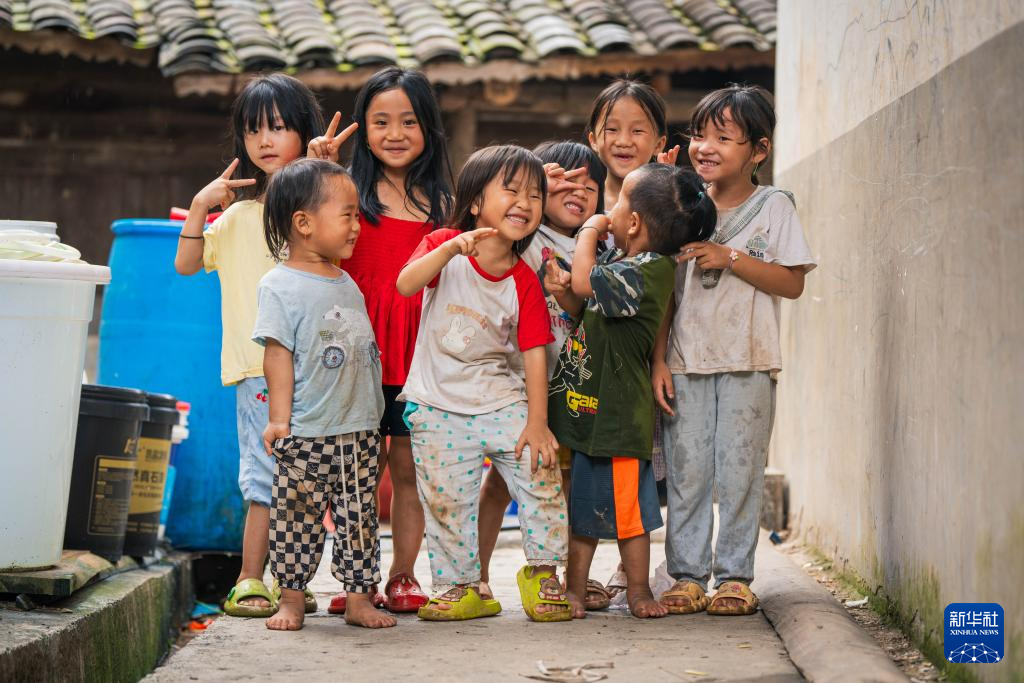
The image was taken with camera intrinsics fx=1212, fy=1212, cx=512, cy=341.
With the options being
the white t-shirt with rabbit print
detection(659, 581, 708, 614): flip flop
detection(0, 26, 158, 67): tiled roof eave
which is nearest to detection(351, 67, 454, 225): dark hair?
the white t-shirt with rabbit print

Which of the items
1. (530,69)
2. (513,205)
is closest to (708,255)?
(513,205)

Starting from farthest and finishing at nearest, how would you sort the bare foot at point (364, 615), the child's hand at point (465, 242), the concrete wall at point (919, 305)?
the bare foot at point (364, 615), the child's hand at point (465, 242), the concrete wall at point (919, 305)

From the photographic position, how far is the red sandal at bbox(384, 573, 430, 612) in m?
3.49

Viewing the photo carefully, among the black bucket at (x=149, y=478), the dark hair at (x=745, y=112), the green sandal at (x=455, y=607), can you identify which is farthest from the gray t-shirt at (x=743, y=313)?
the black bucket at (x=149, y=478)

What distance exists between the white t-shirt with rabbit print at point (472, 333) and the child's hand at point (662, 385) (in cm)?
35

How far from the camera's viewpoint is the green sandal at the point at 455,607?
3.31 meters

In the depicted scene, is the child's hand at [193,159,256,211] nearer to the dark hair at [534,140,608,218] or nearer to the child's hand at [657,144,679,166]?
the dark hair at [534,140,608,218]

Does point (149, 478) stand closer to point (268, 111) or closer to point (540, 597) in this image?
point (268, 111)

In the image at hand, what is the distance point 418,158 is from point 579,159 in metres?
0.50

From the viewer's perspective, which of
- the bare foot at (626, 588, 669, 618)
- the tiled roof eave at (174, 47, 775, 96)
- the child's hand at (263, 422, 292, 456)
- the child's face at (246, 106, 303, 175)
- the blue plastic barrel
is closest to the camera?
the child's hand at (263, 422, 292, 456)

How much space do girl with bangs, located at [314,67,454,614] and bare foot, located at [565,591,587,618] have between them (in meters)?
0.42

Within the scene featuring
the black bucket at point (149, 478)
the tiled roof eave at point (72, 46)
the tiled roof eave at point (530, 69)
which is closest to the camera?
the black bucket at point (149, 478)

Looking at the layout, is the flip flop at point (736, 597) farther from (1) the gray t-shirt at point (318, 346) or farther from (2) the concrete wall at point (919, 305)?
(1) the gray t-shirt at point (318, 346)

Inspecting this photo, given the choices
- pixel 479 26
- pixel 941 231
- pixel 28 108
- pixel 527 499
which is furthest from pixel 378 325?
pixel 28 108
